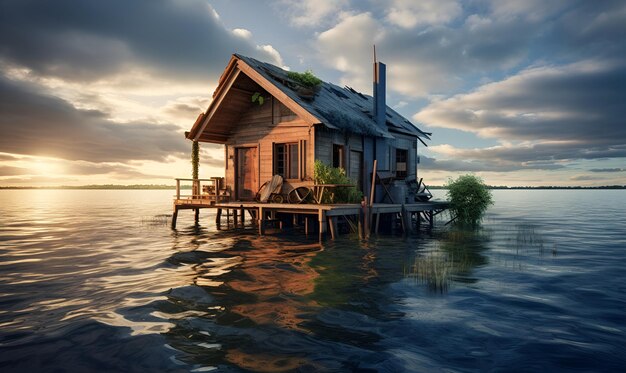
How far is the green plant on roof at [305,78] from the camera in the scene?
62.7 feet

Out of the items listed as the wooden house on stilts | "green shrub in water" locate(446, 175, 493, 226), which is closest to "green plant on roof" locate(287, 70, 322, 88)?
the wooden house on stilts

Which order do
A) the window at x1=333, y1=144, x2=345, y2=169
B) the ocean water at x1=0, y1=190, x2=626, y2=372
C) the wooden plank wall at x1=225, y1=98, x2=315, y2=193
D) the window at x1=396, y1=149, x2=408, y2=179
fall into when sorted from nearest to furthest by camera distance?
the ocean water at x1=0, y1=190, x2=626, y2=372 < the wooden plank wall at x1=225, y1=98, x2=315, y2=193 < the window at x1=333, y1=144, x2=345, y2=169 < the window at x1=396, y1=149, x2=408, y2=179

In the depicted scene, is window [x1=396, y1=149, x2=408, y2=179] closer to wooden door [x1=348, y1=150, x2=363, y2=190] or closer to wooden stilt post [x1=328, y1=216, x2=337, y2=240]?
wooden door [x1=348, y1=150, x2=363, y2=190]

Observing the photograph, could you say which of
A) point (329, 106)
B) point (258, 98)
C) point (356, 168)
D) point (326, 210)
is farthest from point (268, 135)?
point (326, 210)

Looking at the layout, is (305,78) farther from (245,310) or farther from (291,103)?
(245,310)

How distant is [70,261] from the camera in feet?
41.2

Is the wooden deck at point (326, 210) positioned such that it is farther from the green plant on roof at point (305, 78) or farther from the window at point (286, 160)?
the green plant on roof at point (305, 78)

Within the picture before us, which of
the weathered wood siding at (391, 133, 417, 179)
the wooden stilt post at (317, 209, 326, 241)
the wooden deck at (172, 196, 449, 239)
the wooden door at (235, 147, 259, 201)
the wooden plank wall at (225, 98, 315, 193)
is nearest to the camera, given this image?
the wooden stilt post at (317, 209, 326, 241)

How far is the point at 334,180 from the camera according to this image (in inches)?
641

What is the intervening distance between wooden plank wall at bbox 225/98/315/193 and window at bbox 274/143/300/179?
266 millimetres

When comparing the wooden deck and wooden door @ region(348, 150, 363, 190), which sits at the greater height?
wooden door @ region(348, 150, 363, 190)

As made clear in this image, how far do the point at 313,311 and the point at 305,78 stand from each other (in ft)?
47.2

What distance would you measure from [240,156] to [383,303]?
45.9ft

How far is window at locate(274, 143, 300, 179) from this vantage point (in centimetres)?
1781
